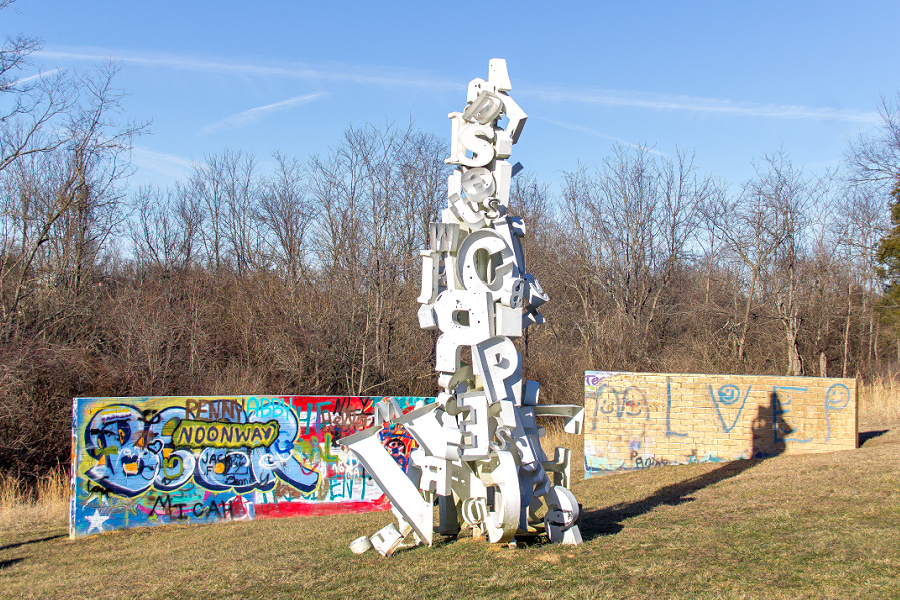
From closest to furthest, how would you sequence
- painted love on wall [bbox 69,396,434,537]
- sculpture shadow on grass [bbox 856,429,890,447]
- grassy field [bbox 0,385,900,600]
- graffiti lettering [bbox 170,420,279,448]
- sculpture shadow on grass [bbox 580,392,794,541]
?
grassy field [bbox 0,385,900,600] < sculpture shadow on grass [bbox 580,392,794,541] < painted love on wall [bbox 69,396,434,537] < graffiti lettering [bbox 170,420,279,448] < sculpture shadow on grass [bbox 856,429,890,447]

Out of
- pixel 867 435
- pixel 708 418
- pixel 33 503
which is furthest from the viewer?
pixel 867 435

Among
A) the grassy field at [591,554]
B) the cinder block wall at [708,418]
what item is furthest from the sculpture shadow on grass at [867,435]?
the grassy field at [591,554]

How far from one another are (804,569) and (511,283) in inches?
150

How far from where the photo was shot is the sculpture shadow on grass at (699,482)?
9.06 m

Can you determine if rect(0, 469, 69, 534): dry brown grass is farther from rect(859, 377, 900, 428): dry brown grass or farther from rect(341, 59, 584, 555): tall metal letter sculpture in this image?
rect(859, 377, 900, 428): dry brown grass

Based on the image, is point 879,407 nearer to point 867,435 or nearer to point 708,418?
point 867,435

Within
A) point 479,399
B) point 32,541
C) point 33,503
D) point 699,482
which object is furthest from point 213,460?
point 699,482

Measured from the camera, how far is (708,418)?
585 inches

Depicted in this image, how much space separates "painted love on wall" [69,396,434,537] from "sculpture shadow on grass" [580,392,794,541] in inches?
154

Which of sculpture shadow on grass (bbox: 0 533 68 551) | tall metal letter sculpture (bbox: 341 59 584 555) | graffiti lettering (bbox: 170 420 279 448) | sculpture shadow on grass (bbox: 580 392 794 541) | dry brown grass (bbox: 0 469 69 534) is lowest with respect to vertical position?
dry brown grass (bbox: 0 469 69 534)

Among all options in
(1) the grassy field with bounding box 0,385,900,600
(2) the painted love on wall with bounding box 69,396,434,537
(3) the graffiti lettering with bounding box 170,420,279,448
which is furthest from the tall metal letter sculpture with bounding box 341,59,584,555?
(3) the graffiti lettering with bounding box 170,420,279,448

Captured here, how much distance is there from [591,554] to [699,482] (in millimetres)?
6236

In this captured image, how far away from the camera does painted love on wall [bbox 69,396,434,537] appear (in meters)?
11.6

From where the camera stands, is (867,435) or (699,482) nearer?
(699,482)
